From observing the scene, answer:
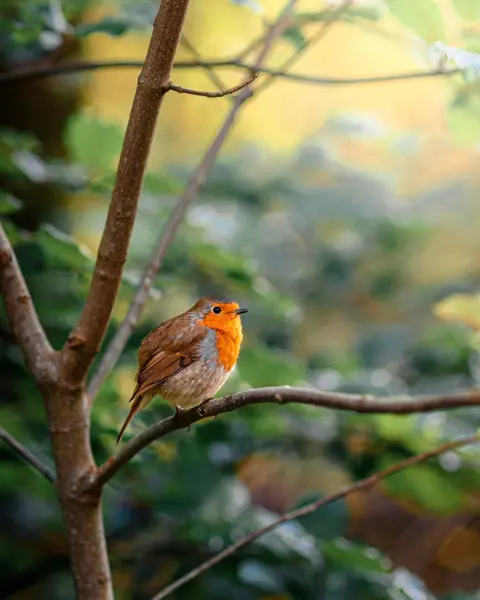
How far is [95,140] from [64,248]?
60 cm

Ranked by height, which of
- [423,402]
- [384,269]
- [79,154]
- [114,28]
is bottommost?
[423,402]

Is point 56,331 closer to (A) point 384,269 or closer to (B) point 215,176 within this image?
(B) point 215,176

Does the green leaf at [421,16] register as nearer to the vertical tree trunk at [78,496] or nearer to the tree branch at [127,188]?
the tree branch at [127,188]

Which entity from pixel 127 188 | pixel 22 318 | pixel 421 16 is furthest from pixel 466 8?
pixel 22 318

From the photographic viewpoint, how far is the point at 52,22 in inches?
60.3

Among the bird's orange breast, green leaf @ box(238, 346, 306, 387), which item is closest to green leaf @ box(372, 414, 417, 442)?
green leaf @ box(238, 346, 306, 387)

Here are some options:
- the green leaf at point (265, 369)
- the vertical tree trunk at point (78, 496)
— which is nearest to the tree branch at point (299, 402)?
the vertical tree trunk at point (78, 496)

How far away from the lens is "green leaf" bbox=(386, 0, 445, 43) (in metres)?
1.21

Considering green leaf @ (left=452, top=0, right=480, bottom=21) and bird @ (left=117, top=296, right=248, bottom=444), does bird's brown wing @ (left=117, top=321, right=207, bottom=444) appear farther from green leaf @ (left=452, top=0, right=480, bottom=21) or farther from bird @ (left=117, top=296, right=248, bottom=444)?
green leaf @ (left=452, top=0, right=480, bottom=21)

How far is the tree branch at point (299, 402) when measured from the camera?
61cm

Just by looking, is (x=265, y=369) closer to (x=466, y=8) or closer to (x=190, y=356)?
(x=190, y=356)

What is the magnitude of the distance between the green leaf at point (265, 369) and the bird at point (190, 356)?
36cm

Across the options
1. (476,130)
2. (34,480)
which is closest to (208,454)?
(34,480)

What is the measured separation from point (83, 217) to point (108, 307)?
1696 millimetres
